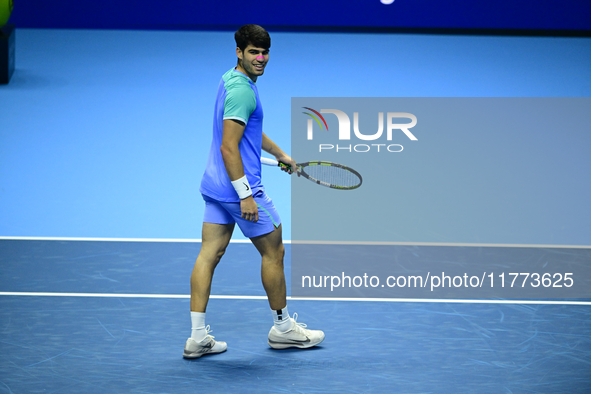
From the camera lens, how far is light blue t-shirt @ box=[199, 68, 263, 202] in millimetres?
3422

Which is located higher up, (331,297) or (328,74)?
(328,74)

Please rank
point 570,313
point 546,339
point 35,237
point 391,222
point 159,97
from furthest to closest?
point 159,97 < point 391,222 < point 35,237 < point 570,313 < point 546,339

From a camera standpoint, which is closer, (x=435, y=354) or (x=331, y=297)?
(x=435, y=354)

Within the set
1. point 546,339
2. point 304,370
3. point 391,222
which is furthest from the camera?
point 391,222

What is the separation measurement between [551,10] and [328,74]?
516 cm

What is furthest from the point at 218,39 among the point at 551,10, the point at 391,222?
the point at 391,222

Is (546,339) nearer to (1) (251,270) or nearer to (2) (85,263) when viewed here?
(1) (251,270)

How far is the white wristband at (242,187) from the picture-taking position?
348cm

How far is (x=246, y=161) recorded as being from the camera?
362 centimetres

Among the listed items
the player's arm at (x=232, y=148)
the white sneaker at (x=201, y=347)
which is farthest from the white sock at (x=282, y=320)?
the player's arm at (x=232, y=148)

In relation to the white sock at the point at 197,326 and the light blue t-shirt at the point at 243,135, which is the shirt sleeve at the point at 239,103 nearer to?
the light blue t-shirt at the point at 243,135

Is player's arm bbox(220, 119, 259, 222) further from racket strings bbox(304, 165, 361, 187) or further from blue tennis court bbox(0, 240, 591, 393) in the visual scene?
racket strings bbox(304, 165, 361, 187)

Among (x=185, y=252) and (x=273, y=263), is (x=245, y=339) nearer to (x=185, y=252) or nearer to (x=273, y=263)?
(x=273, y=263)

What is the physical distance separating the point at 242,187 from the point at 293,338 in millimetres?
906
